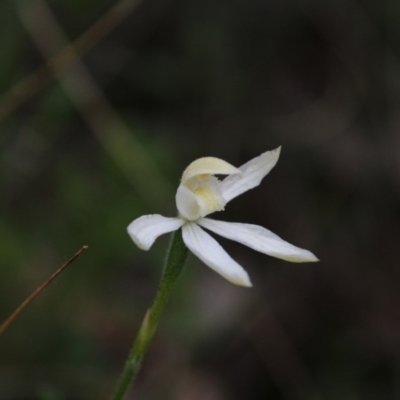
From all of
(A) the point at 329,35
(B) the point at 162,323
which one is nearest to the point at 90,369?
(B) the point at 162,323

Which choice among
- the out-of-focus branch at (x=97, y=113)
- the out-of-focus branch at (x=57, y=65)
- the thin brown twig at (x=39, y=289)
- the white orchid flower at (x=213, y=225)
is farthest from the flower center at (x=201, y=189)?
the out-of-focus branch at (x=97, y=113)

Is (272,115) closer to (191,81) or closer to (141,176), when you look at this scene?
(191,81)

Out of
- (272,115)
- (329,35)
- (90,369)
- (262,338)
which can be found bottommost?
(262,338)

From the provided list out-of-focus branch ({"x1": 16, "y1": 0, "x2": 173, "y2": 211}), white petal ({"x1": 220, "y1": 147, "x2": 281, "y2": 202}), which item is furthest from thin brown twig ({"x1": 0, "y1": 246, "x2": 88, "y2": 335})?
out-of-focus branch ({"x1": 16, "y1": 0, "x2": 173, "y2": 211})

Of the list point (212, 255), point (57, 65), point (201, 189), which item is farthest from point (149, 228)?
point (57, 65)

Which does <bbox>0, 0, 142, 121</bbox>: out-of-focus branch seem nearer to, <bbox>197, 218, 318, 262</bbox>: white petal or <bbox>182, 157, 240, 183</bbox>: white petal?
<bbox>182, 157, 240, 183</bbox>: white petal

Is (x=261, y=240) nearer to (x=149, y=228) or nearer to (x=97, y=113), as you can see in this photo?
(x=149, y=228)
